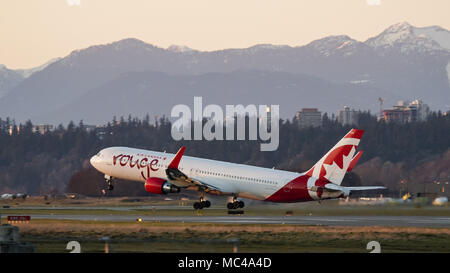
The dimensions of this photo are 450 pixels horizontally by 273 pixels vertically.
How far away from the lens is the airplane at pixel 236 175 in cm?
7494

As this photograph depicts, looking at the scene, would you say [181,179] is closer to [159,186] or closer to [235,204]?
[159,186]

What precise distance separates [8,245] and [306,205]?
158 feet

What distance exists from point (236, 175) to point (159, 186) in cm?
662

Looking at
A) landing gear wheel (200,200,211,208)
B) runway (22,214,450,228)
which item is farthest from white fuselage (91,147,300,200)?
runway (22,214,450,228)

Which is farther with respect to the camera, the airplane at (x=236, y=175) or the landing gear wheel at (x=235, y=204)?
the landing gear wheel at (x=235, y=204)

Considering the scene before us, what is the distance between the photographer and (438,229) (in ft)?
196

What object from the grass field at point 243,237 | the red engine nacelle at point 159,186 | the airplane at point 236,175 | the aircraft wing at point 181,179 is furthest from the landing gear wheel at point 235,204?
the grass field at point 243,237

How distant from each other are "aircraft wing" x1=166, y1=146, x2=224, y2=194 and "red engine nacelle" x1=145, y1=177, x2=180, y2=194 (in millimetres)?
848

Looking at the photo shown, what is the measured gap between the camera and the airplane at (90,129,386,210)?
246ft

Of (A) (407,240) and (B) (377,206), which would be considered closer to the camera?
(A) (407,240)

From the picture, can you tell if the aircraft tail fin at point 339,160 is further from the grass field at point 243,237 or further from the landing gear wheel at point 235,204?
the grass field at point 243,237
